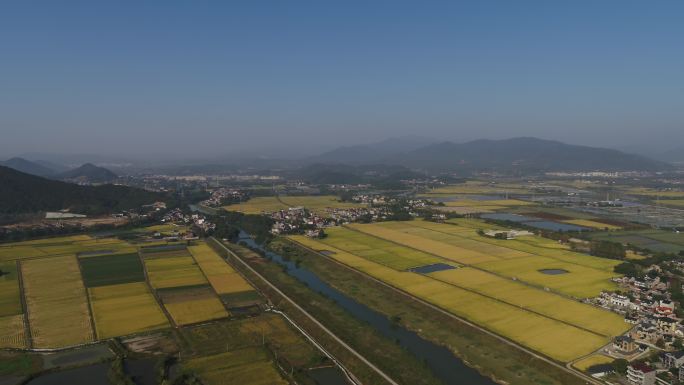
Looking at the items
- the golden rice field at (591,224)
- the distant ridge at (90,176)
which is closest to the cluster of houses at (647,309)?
the golden rice field at (591,224)

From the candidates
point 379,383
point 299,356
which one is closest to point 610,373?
point 379,383

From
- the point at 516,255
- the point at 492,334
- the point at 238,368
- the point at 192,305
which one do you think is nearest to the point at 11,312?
the point at 192,305

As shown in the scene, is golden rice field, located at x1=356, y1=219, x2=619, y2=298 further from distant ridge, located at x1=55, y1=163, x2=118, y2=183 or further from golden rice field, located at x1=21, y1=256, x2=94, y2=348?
distant ridge, located at x1=55, y1=163, x2=118, y2=183

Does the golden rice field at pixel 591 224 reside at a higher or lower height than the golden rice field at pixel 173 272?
lower

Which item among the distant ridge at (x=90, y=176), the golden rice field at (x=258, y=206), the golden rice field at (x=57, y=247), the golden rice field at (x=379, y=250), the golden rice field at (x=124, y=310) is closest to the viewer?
the golden rice field at (x=124, y=310)

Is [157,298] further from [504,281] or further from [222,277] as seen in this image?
[504,281]

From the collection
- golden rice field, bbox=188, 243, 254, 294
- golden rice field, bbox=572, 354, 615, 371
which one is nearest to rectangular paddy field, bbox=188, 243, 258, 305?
golden rice field, bbox=188, 243, 254, 294

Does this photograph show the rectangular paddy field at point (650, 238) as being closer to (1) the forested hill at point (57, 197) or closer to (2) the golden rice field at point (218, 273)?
(2) the golden rice field at point (218, 273)
